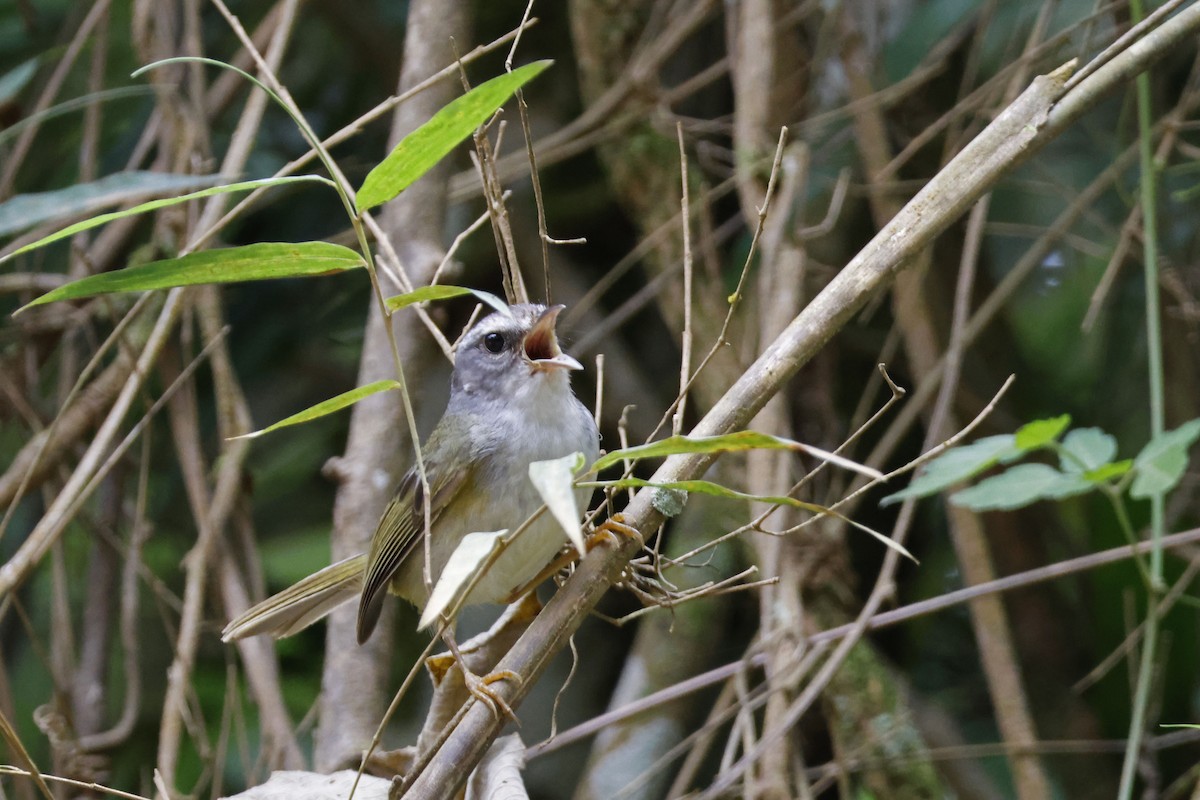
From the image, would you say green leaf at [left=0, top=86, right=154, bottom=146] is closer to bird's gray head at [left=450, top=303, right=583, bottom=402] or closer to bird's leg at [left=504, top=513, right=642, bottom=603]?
bird's gray head at [left=450, top=303, right=583, bottom=402]

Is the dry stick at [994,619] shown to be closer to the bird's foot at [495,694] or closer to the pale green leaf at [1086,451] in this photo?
the pale green leaf at [1086,451]

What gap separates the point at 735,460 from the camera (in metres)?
3.76

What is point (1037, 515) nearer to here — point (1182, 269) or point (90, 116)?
point (1182, 269)

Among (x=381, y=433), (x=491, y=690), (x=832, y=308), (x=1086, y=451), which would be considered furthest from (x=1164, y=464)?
(x=381, y=433)

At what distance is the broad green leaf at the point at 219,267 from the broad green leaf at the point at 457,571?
0.36 metres

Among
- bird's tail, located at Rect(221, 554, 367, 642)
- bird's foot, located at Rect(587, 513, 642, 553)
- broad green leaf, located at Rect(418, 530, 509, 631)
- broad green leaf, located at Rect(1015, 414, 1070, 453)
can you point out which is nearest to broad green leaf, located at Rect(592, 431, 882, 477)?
broad green leaf, located at Rect(418, 530, 509, 631)

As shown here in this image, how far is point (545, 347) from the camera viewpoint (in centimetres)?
260

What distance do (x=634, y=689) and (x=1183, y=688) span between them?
1.68 m

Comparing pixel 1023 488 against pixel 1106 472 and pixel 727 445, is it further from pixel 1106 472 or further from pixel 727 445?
pixel 727 445

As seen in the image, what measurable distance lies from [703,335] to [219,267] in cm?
264

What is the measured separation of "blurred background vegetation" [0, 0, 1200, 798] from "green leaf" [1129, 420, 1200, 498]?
127 cm

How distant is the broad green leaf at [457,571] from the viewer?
1.05 metres


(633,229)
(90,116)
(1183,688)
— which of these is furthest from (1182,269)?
(90,116)

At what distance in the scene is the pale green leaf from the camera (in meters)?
2.02
